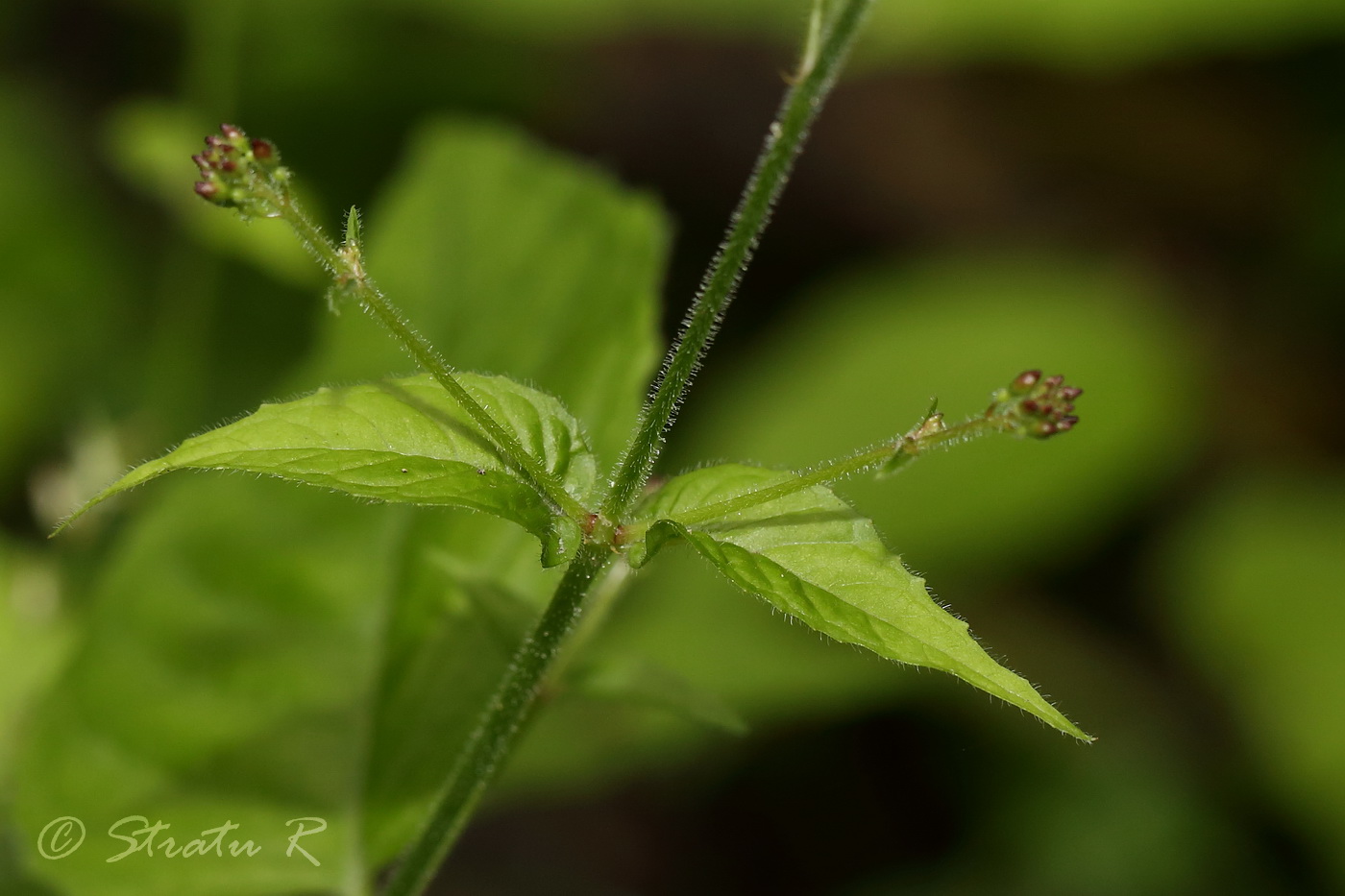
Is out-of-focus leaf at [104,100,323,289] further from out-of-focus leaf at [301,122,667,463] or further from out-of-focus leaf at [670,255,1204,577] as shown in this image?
out-of-focus leaf at [670,255,1204,577]

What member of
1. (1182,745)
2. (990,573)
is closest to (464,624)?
(990,573)

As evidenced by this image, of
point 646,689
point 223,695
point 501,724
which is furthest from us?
point 223,695

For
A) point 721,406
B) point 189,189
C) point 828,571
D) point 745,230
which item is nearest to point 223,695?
point 828,571

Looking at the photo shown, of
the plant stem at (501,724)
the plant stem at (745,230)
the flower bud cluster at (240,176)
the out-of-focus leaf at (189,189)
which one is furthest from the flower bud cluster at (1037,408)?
the out-of-focus leaf at (189,189)

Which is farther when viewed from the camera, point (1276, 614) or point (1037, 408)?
point (1276, 614)

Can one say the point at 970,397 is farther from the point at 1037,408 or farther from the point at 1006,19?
the point at 1037,408

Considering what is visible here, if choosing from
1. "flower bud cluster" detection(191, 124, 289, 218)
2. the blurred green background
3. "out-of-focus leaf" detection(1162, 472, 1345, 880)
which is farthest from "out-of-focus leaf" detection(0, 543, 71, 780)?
"out-of-focus leaf" detection(1162, 472, 1345, 880)

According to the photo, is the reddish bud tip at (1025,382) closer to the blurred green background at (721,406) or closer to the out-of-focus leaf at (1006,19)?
the blurred green background at (721,406)

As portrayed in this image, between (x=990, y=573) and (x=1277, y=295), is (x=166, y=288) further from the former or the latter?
(x=1277, y=295)
